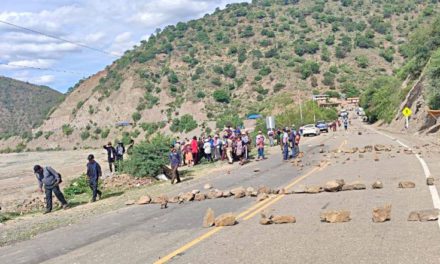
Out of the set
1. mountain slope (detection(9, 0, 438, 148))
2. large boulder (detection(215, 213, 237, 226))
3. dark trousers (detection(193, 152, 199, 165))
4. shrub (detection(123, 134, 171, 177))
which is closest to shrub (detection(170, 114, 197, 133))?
mountain slope (detection(9, 0, 438, 148))

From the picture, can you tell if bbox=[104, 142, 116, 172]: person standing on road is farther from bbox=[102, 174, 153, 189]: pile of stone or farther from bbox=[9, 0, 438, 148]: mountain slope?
bbox=[9, 0, 438, 148]: mountain slope

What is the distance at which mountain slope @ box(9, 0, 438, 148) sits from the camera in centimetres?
11312

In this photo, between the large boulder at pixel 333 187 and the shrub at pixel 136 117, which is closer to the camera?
the large boulder at pixel 333 187

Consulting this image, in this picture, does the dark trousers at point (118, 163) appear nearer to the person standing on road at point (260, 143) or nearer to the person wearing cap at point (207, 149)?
the person wearing cap at point (207, 149)

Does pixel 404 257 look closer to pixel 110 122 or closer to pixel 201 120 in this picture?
pixel 201 120

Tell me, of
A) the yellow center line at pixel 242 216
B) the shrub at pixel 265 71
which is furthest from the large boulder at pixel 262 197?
the shrub at pixel 265 71

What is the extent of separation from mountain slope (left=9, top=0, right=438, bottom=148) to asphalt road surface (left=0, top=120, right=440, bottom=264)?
280 ft

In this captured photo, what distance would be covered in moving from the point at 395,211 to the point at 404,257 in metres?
3.20

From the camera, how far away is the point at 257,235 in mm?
8812

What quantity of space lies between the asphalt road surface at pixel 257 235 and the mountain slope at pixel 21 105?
521ft

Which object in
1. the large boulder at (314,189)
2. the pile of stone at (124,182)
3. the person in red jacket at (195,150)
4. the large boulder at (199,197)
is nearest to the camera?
the large boulder at (314,189)

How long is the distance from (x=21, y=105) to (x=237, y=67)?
9148 cm

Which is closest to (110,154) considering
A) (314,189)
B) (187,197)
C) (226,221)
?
(187,197)

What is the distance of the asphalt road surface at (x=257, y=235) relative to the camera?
7.32m
